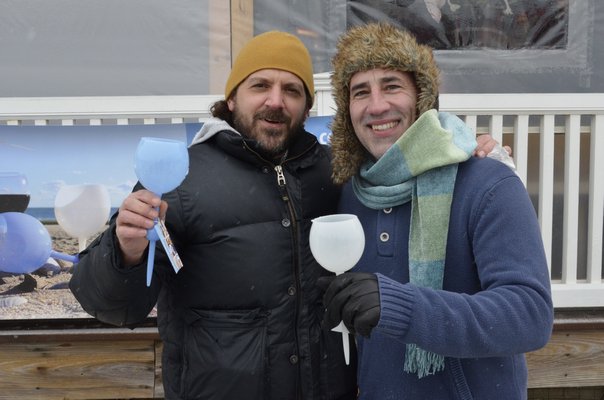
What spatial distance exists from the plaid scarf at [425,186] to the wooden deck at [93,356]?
2.17m

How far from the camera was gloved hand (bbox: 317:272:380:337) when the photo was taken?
1337 millimetres

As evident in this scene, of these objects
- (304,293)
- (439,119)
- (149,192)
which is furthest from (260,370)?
(439,119)

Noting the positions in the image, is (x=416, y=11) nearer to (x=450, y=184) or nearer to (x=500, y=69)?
(x=500, y=69)

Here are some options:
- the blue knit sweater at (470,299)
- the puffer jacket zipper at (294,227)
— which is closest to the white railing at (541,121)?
the puffer jacket zipper at (294,227)

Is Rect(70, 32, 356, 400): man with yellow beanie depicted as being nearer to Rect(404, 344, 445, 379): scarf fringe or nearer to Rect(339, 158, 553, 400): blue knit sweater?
Rect(339, 158, 553, 400): blue knit sweater

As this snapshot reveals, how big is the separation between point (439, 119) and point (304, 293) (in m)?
0.69

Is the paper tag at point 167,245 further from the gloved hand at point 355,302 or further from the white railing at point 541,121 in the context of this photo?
the white railing at point 541,121

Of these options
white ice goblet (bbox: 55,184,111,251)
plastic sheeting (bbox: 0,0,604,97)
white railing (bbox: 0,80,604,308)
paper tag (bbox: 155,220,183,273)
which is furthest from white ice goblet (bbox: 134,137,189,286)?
plastic sheeting (bbox: 0,0,604,97)

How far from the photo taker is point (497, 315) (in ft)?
4.58

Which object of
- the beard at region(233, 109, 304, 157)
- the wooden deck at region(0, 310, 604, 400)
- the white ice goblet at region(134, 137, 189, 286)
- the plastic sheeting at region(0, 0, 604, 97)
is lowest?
the wooden deck at region(0, 310, 604, 400)

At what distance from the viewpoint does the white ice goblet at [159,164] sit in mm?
1461

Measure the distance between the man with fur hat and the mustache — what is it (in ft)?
0.58

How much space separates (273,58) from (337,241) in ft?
3.08

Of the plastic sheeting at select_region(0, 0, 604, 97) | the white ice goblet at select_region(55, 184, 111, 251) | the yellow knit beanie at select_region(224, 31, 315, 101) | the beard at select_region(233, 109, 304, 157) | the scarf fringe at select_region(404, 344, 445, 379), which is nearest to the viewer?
the scarf fringe at select_region(404, 344, 445, 379)
